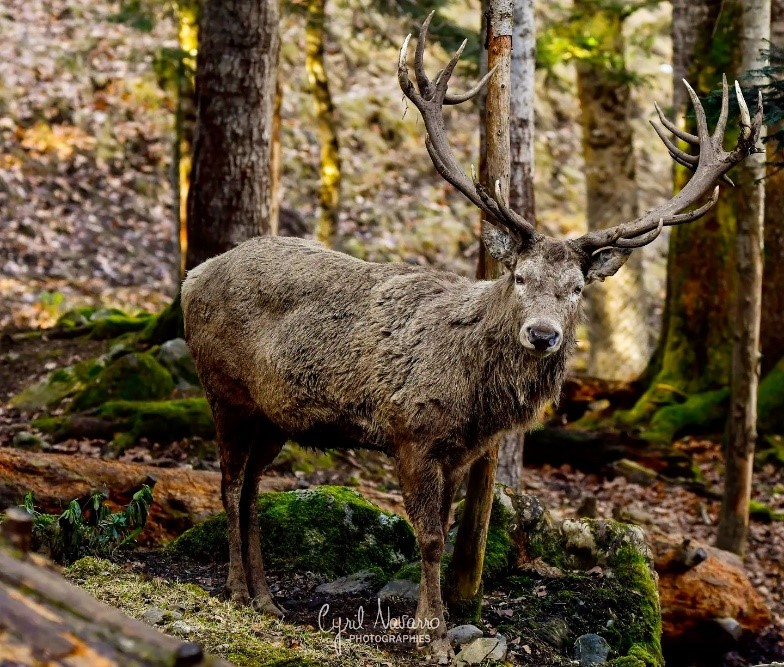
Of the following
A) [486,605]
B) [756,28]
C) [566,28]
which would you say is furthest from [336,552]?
[566,28]

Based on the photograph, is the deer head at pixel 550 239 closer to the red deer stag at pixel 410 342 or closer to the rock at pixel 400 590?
the red deer stag at pixel 410 342

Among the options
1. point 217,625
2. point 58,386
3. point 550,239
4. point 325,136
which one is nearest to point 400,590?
point 217,625

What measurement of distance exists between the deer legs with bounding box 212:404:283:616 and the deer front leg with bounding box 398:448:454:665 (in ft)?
3.97

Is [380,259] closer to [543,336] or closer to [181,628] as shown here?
[543,336]

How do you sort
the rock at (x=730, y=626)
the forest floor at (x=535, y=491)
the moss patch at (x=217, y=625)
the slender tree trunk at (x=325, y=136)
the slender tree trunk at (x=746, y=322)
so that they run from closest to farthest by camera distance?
the moss patch at (x=217, y=625) < the forest floor at (x=535, y=491) < the rock at (x=730, y=626) < the slender tree trunk at (x=746, y=322) < the slender tree trunk at (x=325, y=136)

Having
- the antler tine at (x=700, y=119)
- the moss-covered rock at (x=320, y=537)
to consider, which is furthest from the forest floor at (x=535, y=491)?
the antler tine at (x=700, y=119)

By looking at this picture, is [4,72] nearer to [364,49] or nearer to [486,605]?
[364,49]

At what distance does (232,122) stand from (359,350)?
4.92 meters

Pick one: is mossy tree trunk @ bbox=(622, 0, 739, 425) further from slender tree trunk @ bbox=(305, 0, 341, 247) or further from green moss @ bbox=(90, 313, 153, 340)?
green moss @ bbox=(90, 313, 153, 340)

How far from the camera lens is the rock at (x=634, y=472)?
11688 millimetres

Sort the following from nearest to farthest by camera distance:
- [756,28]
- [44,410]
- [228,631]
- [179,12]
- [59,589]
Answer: [59,589], [228,631], [756,28], [44,410], [179,12]

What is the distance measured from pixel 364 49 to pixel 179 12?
410 inches

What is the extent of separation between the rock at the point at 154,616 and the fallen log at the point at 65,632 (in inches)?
104

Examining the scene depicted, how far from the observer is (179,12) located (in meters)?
15.0
